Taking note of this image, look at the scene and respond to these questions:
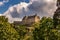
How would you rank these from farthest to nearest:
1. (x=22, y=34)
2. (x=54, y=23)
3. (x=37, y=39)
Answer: (x=22, y=34) < (x=54, y=23) < (x=37, y=39)

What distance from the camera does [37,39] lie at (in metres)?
76.5

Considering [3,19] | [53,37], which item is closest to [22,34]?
[3,19]

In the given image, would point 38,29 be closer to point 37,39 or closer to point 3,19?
point 37,39

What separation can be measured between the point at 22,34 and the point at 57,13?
3407 cm

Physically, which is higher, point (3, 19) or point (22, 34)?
point (3, 19)

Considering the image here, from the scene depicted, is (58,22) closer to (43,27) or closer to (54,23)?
(54,23)

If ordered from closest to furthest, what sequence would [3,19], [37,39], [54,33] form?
[54,33], [37,39], [3,19]

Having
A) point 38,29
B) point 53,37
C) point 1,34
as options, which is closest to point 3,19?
point 1,34

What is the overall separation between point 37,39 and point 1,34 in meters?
13.0

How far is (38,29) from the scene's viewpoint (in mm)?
77562

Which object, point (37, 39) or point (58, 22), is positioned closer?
point (37, 39)

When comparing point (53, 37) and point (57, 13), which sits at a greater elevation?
point (57, 13)

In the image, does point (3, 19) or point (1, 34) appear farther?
point (3, 19)

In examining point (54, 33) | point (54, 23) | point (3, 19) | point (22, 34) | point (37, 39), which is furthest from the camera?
point (22, 34)
